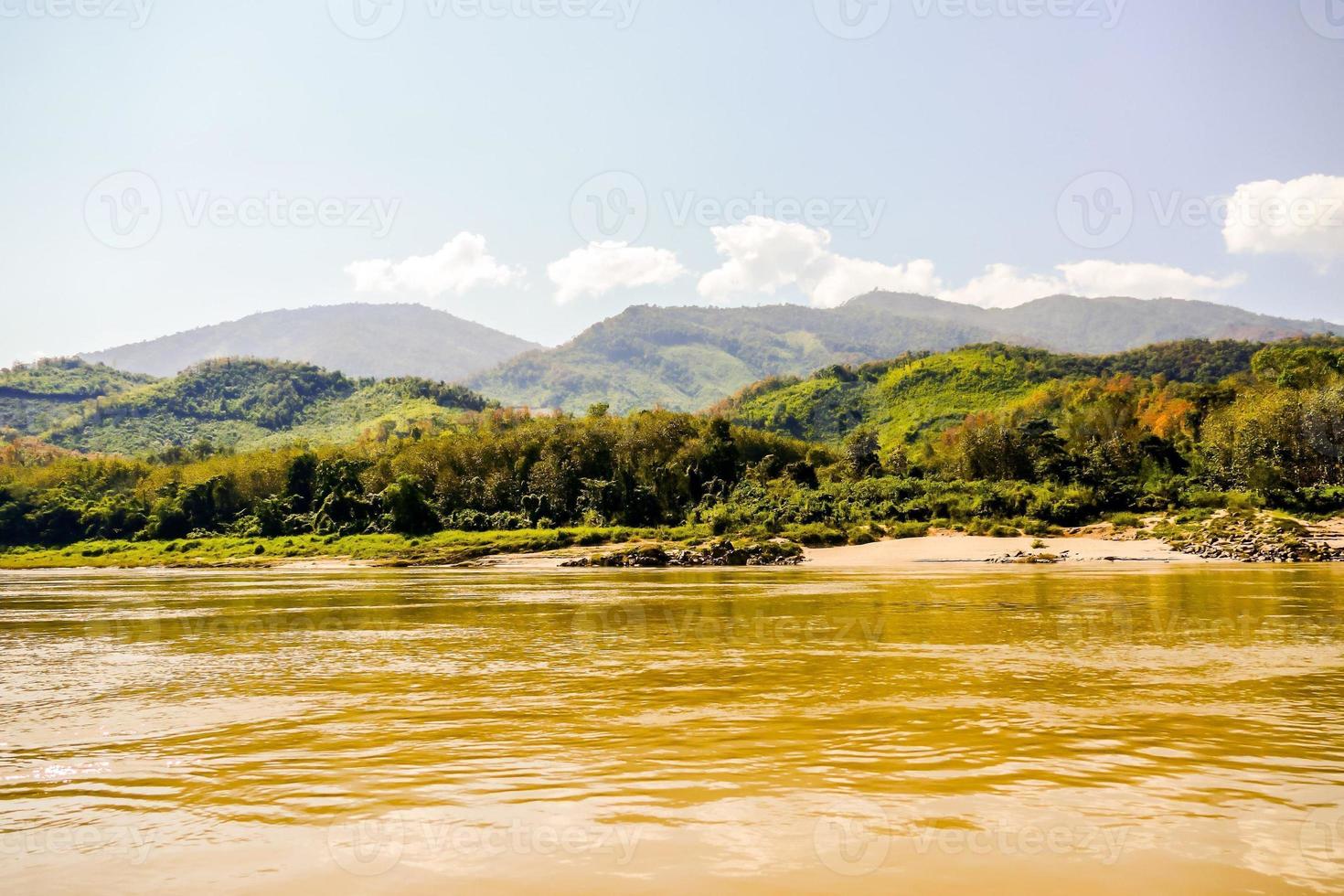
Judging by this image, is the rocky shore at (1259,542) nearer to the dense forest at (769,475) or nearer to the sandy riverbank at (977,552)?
the sandy riverbank at (977,552)

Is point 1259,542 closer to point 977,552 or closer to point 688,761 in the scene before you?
point 977,552

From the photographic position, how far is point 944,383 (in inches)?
5709

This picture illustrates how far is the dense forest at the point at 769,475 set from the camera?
71.2 metres

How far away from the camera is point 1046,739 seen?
9.70 m

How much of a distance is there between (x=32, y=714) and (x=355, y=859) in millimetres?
8644

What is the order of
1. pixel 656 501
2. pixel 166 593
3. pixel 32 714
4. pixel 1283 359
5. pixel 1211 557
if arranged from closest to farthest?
pixel 32 714
pixel 166 593
pixel 1211 557
pixel 656 501
pixel 1283 359

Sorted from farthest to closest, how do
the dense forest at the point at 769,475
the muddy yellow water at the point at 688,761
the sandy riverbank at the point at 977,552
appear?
1. the dense forest at the point at 769,475
2. the sandy riverbank at the point at 977,552
3. the muddy yellow water at the point at 688,761

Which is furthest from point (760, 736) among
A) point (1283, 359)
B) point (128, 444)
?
point (128, 444)

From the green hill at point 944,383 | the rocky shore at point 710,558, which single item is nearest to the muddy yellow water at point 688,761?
the rocky shore at point 710,558

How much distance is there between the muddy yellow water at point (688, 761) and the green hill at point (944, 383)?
117m

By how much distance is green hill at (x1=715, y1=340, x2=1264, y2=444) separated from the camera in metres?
136

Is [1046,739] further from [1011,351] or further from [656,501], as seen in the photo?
[1011,351]

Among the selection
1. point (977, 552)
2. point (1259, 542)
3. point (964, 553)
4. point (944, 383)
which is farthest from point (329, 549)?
point (944, 383)

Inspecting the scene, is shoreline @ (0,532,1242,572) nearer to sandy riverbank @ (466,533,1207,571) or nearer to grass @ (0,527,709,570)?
sandy riverbank @ (466,533,1207,571)
